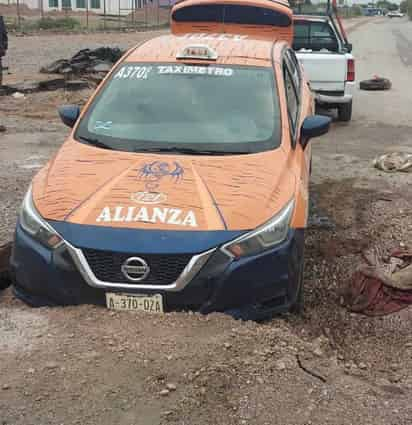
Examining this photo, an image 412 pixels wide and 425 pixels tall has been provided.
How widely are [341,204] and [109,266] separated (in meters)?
4.02

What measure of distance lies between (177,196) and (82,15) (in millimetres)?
56833

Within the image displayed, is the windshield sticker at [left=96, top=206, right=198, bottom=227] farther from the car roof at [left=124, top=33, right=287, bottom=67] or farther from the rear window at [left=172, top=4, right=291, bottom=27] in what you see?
the rear window at [left=172, top=4, right=291, bottom=27]

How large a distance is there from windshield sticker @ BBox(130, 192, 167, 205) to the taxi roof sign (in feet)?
5.94

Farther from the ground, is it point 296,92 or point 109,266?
point 296,92

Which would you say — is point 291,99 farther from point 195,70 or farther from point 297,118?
point 195,70

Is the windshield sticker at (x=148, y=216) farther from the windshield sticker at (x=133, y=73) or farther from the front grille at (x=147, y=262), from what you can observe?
the windshield sticker at (x=133, y=73)

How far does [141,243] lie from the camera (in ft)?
12.7

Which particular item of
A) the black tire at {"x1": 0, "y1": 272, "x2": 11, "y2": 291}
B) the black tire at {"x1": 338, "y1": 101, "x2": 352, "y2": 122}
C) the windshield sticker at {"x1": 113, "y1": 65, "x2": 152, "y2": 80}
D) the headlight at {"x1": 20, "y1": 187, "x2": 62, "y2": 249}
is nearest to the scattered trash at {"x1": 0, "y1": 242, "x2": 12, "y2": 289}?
the black tire at {"x1": 0, "y1": 272, "x2": 11, "y2": 291}

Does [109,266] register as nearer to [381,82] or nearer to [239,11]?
[239,11]

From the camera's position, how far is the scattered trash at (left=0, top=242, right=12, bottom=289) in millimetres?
5150

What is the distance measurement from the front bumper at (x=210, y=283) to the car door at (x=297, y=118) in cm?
53

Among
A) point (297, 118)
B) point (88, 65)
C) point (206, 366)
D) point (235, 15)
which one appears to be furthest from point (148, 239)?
point (88, 65)

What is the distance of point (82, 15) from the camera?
57.7m

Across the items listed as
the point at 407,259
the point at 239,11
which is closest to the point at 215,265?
the point at 407,259
